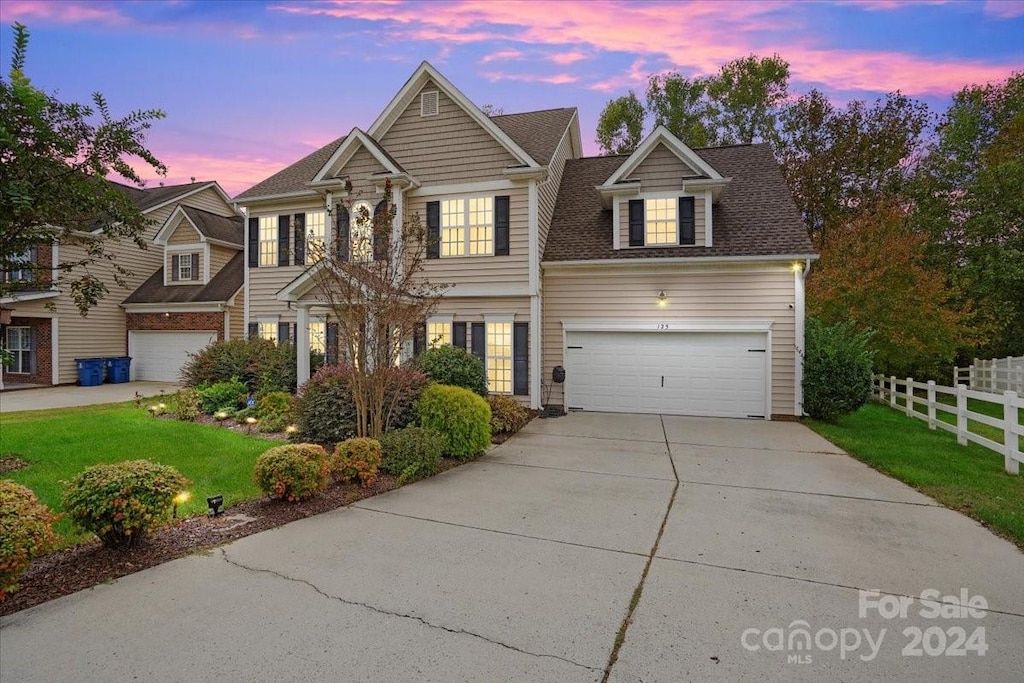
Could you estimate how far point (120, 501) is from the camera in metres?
3.85

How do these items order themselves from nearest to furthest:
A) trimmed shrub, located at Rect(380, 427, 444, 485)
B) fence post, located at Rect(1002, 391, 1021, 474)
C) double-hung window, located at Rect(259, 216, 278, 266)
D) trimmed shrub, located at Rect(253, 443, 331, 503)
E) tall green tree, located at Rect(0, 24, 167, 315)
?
tall green tree, located at Rect(0, 24, 167, 315) → trimmed shrub, located at Rect(253, 443, 331, 503) → trimmed shrub, located at Rect(380, 427, 444, 485) → fence post, located at Rect(1002, 391, 1021, 474) → double-hung window, located at Rect(259, 216, 278, 266)

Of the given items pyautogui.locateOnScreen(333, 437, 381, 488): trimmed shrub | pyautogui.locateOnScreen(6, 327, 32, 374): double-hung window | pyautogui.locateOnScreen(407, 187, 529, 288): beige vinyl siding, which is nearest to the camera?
pyautogui.locateOnScreen(333, 437, 381, 488): trimmed shrub

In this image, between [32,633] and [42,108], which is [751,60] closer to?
[42,108]

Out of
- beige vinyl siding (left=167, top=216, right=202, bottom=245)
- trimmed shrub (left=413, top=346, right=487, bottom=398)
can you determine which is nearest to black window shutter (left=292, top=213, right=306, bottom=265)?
trimmed shrub (left=413, top=346, right=487, bottom=398)

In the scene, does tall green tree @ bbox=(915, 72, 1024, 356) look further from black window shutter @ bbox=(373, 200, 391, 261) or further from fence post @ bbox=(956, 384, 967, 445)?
black window shutter @ bbox=(373, 200, 391, 261)

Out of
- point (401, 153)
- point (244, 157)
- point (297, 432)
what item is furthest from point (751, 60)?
point (297, 432)

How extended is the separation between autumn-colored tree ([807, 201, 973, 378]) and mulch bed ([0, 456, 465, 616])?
1585 cm

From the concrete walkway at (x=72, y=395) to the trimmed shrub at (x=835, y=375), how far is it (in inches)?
720

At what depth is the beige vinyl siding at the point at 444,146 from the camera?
40.0 feet

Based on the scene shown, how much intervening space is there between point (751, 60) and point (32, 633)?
103 ft

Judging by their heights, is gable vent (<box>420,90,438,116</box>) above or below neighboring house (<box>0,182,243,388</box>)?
above

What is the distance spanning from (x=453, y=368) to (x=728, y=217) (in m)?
8.59

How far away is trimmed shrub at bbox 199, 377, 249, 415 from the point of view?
10992 millimetres

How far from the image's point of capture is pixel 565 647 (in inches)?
112
